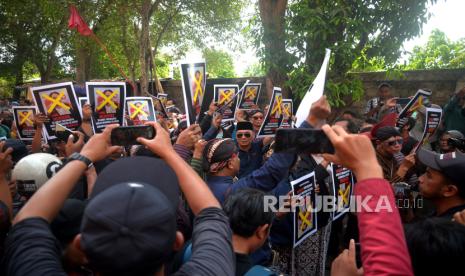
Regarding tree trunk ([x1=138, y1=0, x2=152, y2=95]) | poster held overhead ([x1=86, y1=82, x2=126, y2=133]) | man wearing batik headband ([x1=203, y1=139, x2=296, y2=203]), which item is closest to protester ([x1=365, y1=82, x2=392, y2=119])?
man wearing batik headband ([x1=203, y1=139, x2=296, y2=203])

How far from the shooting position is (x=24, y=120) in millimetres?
4766

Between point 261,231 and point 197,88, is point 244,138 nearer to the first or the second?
point 197,88

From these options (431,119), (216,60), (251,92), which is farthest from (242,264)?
(216,60)

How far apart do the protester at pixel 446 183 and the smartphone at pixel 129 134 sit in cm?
182

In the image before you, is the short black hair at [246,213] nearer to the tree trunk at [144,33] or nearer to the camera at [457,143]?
the camera at [457,143]

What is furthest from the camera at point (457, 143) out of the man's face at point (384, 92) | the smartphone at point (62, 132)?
the smartphone at point (62, 132)

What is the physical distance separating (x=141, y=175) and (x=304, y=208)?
5.62 ft

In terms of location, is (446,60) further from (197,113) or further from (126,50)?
(197,113)

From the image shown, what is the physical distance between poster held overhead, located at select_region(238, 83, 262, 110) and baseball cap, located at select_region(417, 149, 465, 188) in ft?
9.29

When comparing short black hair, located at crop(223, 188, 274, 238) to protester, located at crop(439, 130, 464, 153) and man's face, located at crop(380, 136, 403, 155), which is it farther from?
protester, located at crop(439, 130, 464, 153)

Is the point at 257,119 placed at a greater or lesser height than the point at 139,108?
lesser

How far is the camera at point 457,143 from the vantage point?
13.3 feet

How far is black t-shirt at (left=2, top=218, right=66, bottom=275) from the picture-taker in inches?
44.8

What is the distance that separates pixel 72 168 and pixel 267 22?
559 centimetres
